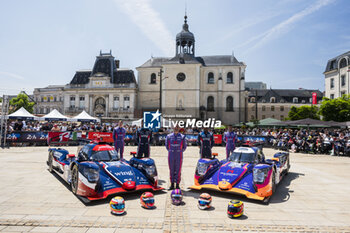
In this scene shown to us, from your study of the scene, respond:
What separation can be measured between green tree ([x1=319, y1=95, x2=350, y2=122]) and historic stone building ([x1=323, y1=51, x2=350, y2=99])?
9155 mm

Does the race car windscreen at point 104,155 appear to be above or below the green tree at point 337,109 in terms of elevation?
below

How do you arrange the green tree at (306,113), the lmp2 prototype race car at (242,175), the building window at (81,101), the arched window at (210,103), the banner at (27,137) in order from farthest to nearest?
the building window at (81,101)
the arched window at (210,103)
the green tree at (306,113)
the banner at (27,137)
the lmp2 prototype race car at (242,175)

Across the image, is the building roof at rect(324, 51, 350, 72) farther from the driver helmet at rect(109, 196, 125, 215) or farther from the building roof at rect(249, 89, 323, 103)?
the driver helmet at rect(109, 196, 125, 215)

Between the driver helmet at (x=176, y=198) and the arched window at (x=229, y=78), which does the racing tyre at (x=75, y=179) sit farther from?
the arched window at (x=229, y=78)

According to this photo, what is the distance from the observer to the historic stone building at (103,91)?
50969 mm

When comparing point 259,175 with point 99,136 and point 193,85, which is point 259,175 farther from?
point 193,85

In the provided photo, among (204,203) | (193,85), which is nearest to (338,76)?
(193,85)

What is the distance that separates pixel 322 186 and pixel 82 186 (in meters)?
7.87

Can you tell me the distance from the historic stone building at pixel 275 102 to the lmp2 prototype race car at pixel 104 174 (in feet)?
211

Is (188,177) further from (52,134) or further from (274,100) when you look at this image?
(274,100)

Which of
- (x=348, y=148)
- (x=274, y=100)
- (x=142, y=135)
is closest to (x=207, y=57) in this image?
(x=274, y=100)

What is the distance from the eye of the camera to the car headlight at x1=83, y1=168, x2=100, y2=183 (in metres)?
6.31

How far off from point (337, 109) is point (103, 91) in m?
42.3

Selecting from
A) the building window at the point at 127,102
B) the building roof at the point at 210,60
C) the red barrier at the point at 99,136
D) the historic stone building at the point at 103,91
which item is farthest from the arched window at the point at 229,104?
the red barrier at the point at 99,136
